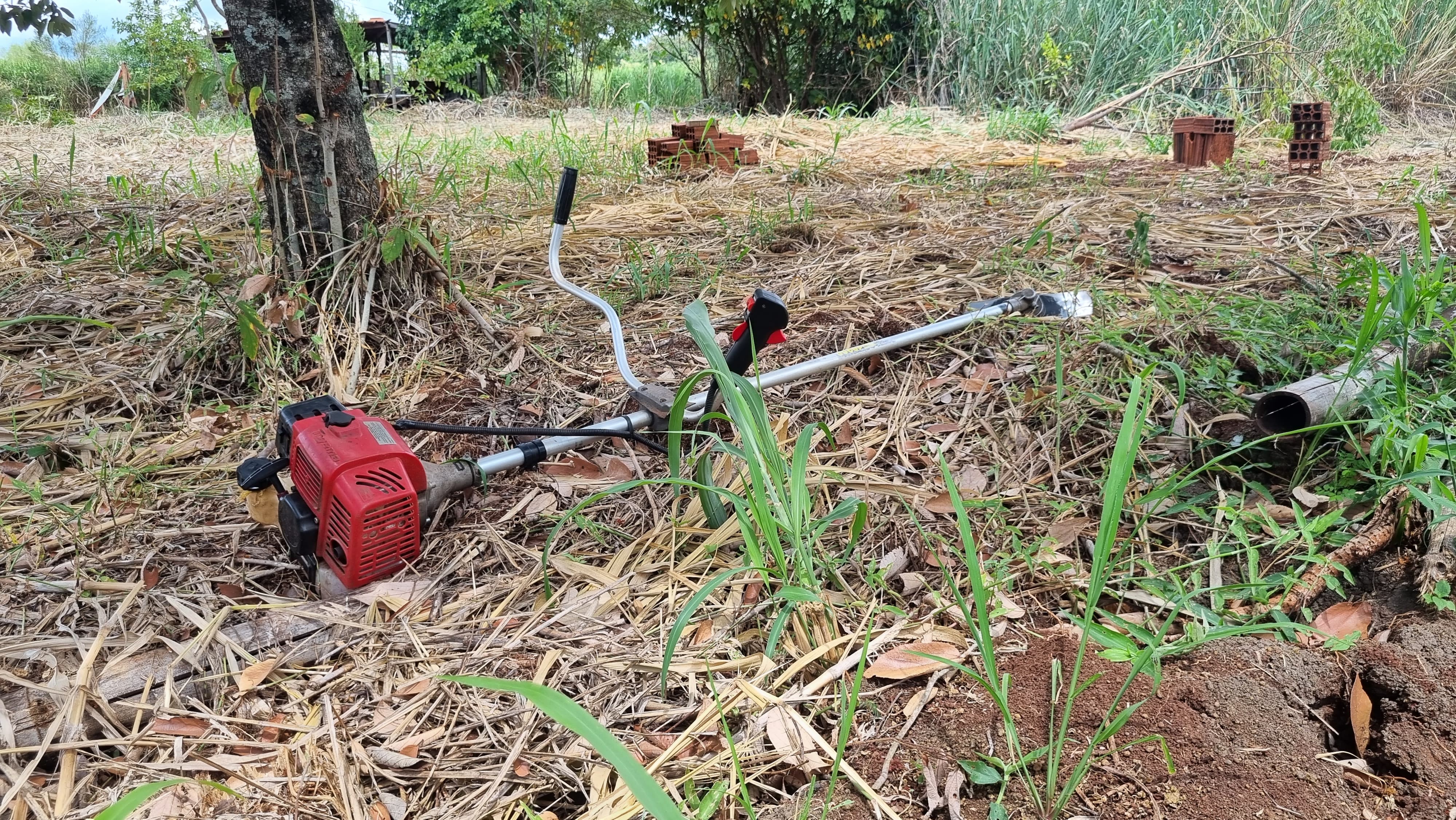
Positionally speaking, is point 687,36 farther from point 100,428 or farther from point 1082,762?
point 1082,762

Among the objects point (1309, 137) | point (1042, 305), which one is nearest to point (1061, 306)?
point (1042, 305)

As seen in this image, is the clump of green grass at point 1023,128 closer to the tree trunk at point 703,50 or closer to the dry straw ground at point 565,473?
the dry straw ground at point 565,473

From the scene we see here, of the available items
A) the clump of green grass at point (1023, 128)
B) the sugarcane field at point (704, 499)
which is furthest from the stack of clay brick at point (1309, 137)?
the clump of green grass at point (1023, 128)

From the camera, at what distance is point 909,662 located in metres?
1.28

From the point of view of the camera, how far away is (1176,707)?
3.70 ft

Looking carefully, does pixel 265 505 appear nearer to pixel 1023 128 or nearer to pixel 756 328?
pixel 756 328

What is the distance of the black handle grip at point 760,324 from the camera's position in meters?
1.53

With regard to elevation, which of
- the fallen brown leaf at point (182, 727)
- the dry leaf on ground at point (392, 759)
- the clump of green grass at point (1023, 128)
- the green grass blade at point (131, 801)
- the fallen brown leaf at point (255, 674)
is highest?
the clump of green grass at point (1023, 128)

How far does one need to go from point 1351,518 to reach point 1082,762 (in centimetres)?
84

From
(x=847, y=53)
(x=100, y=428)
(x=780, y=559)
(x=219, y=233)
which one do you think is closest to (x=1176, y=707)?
(x=780, y=559)

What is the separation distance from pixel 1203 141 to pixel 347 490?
4.61 m

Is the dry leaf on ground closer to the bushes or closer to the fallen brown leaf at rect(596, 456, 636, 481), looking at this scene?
the fallen brown leaf at rect(596, 456, 636, 481)

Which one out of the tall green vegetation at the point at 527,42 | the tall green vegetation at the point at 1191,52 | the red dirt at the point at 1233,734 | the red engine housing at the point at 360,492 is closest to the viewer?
the red dirt at the point at 1233,734

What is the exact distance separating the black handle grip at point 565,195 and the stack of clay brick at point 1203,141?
3720 millimetres
